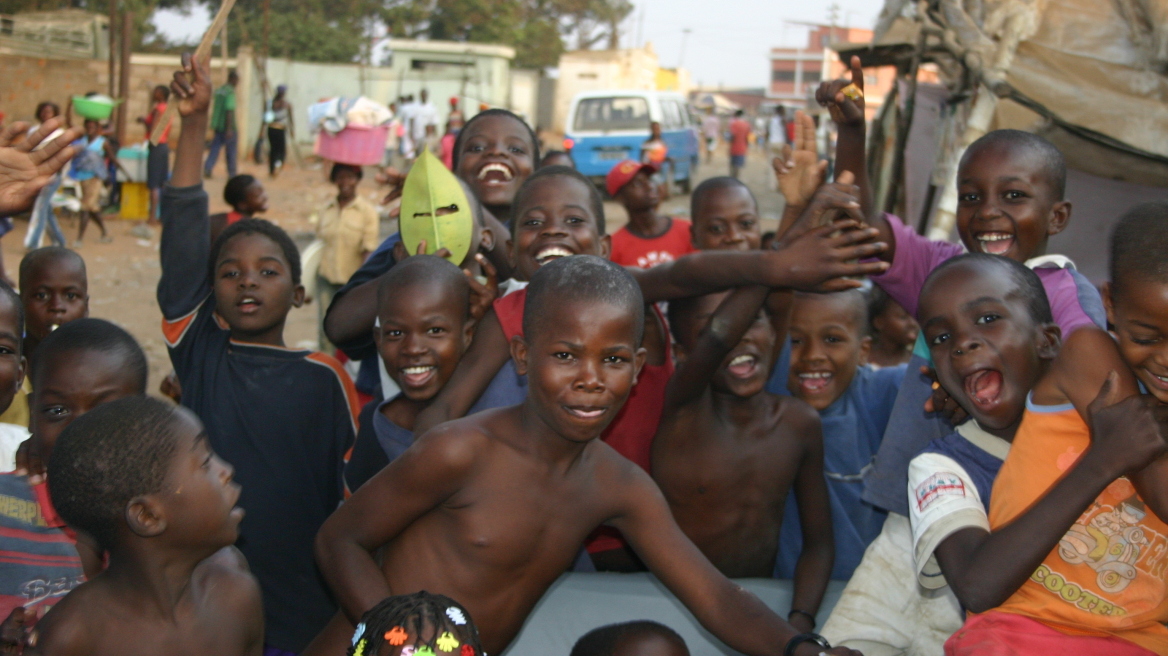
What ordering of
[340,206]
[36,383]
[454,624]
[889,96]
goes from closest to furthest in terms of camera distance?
[454,624] < [36,383] < [340,206] < [889,96]

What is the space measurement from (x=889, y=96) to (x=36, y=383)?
693cm

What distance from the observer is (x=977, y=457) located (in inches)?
83.3

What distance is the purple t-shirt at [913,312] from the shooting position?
7.67ft

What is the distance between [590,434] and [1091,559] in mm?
1016

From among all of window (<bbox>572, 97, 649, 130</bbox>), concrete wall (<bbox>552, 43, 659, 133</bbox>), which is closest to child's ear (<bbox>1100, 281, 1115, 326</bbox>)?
window (<bbox>572, 97, 649, 130</bbox>)

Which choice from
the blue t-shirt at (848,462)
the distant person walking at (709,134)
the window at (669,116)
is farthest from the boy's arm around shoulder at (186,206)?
the distant person walking at (709,134)

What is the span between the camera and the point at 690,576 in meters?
2.05

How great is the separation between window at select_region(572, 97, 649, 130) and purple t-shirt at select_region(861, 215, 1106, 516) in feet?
42.2

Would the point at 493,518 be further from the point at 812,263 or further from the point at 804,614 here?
the point at 804,614

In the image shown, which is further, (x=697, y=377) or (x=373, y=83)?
(x=373, y=83)

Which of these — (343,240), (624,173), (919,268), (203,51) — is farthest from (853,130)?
(343,240)

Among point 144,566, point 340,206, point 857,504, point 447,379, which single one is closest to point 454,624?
point 144,566

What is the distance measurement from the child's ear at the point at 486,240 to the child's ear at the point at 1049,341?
5.47 ft

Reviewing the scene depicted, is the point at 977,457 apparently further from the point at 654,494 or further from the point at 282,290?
the point at 282,290
